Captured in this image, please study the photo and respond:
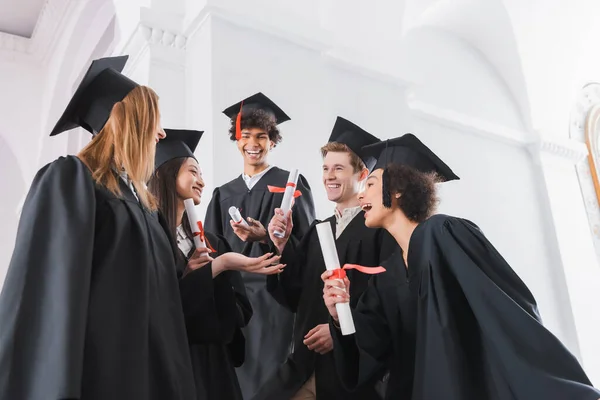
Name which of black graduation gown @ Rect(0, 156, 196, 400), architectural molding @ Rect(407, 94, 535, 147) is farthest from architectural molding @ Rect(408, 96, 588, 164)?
black graduation gown @ Rect(0, 156, 196, 400)

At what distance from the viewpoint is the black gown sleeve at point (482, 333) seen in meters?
1.98

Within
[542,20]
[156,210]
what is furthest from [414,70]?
[156,210]

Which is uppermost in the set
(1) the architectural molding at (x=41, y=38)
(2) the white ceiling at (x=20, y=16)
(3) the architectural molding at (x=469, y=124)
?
(2) the white ceiling at (x=20, y=16)

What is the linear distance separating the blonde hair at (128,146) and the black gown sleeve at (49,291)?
16 cm

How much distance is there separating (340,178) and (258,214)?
21.3 inches

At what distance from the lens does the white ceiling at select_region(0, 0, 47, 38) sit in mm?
7152

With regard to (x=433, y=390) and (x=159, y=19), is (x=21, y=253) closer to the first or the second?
(x=433, y=390)

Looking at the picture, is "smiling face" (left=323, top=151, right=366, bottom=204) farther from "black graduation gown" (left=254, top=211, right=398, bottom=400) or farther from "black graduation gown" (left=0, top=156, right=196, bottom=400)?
"black graduation gown" (left=0, top=156, right=196, bottom=400)

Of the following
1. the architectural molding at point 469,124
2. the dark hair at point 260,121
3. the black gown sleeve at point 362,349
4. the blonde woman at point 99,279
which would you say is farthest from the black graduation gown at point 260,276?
the architectural molding at point 469,124

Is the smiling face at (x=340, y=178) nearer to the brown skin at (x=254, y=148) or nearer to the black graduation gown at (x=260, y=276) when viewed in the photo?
the black graduation gown at (x=260, y=276)

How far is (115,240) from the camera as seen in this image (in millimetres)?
1907

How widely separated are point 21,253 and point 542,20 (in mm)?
6679

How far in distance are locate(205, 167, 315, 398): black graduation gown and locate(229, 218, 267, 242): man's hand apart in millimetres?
158

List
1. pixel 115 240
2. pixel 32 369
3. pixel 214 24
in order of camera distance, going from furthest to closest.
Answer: pixel 214 24, pixel 115 240, pixel 32 369
